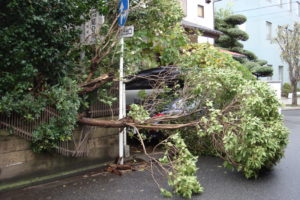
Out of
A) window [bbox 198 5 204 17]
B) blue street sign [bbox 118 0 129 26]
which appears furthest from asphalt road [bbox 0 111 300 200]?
window [bbox 198 5 204 17]

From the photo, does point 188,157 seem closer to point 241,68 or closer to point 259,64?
point 241,68

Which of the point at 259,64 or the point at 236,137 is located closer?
the point at 236,137

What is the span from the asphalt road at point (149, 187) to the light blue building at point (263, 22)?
20491 millimetres

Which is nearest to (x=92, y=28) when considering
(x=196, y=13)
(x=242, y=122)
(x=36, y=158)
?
(x=36, y=158)

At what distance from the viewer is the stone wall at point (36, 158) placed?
438 centimetres

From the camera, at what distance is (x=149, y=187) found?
4.60m

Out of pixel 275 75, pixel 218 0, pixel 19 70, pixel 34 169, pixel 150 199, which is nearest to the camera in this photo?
pixel 150 199

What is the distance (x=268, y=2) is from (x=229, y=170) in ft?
79.0

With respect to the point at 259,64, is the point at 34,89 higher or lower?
lower

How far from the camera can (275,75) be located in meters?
26.8

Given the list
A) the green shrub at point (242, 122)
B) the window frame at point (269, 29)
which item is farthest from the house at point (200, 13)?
the green shrub at point (242, 122)

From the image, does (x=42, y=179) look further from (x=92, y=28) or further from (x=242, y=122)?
(x=242, y=122)

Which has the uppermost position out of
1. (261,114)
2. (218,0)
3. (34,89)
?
(218,0)

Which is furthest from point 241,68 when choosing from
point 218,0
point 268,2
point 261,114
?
point 268,2
